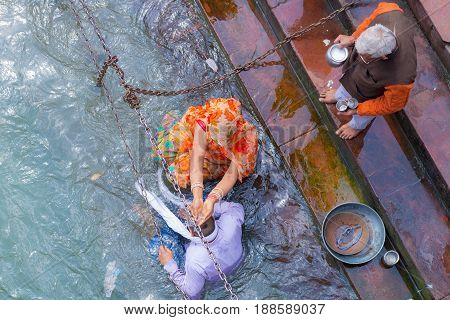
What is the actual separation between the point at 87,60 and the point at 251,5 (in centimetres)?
183

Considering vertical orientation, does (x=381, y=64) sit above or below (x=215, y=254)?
above

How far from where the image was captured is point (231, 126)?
3674 mm

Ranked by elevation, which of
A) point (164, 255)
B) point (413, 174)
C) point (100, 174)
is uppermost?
point (100, 174)

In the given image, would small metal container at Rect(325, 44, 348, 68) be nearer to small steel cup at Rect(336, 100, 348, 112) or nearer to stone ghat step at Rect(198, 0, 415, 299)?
small steel cup at Rect(336, 100, 348, 112)

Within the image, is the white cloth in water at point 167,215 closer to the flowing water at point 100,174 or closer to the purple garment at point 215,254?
the purple garment at point 215,254

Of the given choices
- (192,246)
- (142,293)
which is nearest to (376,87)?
(192,246)

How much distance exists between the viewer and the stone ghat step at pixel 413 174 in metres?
4.20

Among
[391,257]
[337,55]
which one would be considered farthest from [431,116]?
[391,257]

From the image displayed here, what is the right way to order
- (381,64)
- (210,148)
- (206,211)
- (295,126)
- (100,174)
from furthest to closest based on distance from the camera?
(100,174), (295,126), (210,148), (206,211), (381,64)

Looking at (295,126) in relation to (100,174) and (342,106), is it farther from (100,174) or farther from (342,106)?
(100,174)

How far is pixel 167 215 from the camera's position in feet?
13.8

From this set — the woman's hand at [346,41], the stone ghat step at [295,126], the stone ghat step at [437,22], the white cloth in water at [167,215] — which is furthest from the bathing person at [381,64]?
the white cloth in water at [167,215]

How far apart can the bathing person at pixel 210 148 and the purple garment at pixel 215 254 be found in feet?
1.00

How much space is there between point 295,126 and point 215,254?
1530 millimetres
